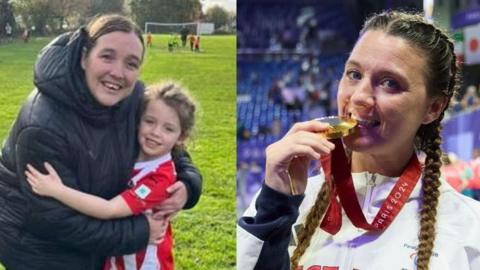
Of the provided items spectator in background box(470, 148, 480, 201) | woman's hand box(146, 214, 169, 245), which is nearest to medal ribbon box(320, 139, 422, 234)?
woman's hand box(146, 214, 169, 245)

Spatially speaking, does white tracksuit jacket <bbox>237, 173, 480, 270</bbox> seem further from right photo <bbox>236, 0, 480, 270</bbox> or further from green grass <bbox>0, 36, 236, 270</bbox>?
green grass <bbox>0, 36, 236, 270</bbox>

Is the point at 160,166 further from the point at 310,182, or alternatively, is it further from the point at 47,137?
the point at 310,182

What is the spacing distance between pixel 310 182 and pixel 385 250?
291 mm

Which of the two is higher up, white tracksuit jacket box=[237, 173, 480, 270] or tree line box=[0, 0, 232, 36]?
tree line box=[0, 0, 232, 36]

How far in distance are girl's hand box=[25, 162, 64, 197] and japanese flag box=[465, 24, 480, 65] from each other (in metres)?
1.63

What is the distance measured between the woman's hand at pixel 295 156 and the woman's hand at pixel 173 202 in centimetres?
46

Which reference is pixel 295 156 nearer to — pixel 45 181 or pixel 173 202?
pixel 173 202

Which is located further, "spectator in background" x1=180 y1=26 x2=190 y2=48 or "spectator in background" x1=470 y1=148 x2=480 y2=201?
"spectator in background" x1=470 y1=148 x2=480 y2=201

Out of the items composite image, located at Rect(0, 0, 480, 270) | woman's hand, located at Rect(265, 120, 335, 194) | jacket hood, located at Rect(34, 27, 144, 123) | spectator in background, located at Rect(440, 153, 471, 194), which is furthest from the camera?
spectator in background, located at Rect(440, 153, 471, 194)

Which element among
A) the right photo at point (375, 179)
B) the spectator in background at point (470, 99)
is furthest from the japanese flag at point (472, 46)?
the right photo at point (375, 179)

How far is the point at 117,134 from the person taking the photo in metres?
1.84

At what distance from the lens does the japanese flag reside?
2445 mm

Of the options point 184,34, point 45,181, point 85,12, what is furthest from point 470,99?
point 45,181

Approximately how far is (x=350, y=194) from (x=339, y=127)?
0.19 metres
